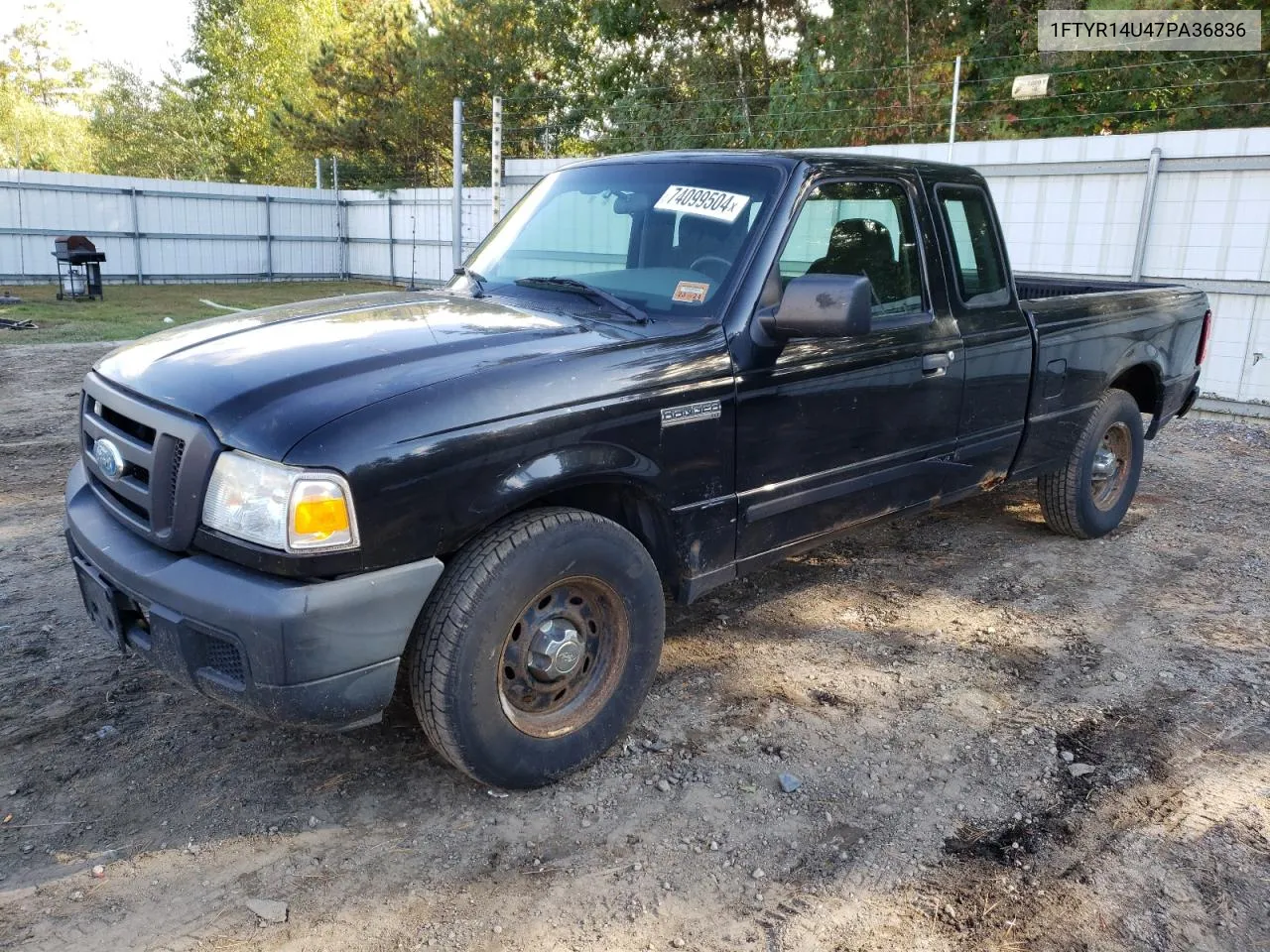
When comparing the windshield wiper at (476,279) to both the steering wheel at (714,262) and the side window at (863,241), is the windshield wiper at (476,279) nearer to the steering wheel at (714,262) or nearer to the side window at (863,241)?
the steering wheel at (714,262)

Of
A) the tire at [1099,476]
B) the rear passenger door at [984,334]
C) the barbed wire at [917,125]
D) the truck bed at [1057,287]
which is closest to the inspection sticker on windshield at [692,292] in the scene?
the rear passenger door at [984,334]

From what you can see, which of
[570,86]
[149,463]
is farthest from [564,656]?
[570,86]

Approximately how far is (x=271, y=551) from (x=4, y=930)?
1128 millimetres

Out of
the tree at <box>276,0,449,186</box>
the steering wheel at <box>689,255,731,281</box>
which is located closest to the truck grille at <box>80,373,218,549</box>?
the steering wheel at <box>689,255,731,281</box>

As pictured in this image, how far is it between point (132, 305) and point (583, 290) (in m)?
16.7

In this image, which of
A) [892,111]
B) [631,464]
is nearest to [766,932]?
[631,464]

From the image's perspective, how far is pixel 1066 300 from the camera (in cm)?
500

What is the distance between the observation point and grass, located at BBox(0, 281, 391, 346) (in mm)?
13391

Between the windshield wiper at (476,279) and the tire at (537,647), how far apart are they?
4.36 feet

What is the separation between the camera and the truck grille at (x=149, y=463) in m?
2.66

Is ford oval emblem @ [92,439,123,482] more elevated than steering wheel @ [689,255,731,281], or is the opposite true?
steering wheel @ [689,255,731,281]

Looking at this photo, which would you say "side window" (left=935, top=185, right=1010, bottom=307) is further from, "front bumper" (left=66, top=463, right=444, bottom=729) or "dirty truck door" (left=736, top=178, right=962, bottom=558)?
"front bumper" (left=66, top=463, right=444, bottom=729)

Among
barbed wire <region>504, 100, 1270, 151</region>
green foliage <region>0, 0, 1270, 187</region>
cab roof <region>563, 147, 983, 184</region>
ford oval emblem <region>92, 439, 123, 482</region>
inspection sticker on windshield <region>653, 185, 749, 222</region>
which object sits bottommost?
ford oval emblem <region>92, 439, 123, 482</region>

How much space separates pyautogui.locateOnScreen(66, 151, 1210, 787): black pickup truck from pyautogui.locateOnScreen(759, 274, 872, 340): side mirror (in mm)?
10
